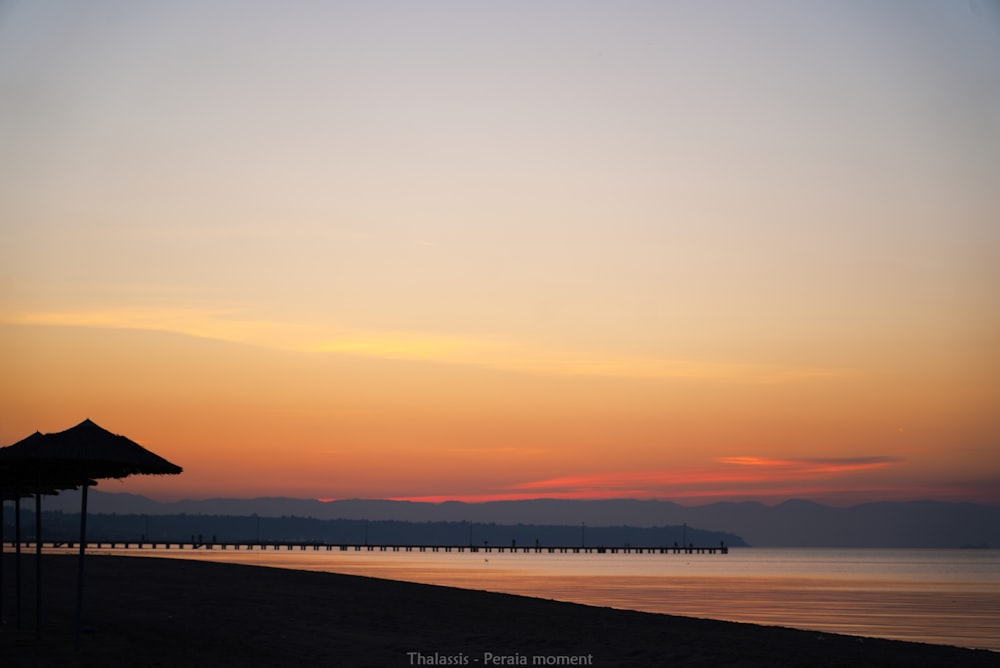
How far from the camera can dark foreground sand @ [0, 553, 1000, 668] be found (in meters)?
20.7

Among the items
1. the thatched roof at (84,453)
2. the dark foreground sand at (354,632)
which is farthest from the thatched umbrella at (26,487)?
the dark foreground sand at (354,632)

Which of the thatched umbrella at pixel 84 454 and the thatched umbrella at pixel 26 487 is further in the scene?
the thatched umbrella at pixel 26 487

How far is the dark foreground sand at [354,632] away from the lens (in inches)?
815

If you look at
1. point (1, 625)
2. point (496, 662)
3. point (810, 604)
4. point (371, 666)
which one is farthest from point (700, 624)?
point (810, 604)

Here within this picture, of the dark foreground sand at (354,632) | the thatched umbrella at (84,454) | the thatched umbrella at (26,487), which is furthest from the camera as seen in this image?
the dark foreground sand at (354,632)

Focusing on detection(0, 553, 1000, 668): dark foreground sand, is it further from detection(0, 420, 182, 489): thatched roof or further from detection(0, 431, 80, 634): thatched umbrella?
detection(0, 420, 182, 489): thatched roof

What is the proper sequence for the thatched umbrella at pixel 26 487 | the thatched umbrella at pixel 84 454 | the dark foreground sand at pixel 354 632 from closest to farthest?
the thatched umbrella at pixel 84 454, the thatched umbrella at pixel 26 487, the dark foreground sand at pixel 354 632

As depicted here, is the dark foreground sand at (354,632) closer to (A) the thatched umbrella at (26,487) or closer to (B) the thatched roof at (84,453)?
(A) the thatched umbrella at (26,487)

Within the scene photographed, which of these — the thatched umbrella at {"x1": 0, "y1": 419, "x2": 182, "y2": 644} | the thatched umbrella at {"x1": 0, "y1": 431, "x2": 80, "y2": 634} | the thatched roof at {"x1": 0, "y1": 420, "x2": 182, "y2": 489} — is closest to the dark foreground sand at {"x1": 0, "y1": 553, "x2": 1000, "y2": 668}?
the thatched umbrella at {"x1": 0, "y1": 431, "x2": 80, "y2": 634}

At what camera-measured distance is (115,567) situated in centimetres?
3456

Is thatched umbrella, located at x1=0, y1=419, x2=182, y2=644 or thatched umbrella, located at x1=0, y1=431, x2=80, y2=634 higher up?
thatched umbrella, located at x1=0, y1=419, x2=182, y2=644

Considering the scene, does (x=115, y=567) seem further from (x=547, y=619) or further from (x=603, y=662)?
(x=603, y=662)

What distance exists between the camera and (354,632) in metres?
24.9

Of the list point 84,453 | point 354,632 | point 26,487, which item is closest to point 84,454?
point 84,453
